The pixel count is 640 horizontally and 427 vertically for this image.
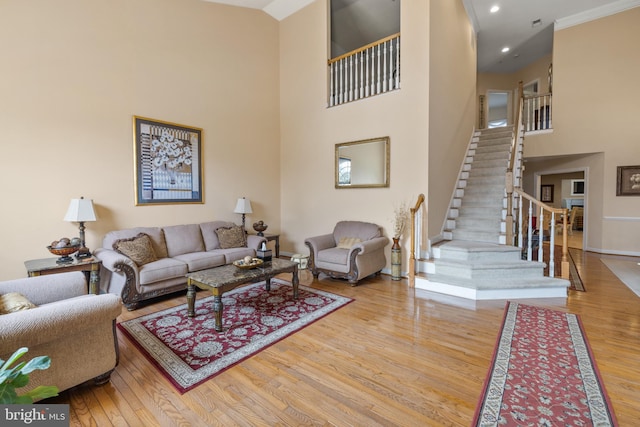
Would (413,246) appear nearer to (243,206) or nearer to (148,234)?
(243,206)

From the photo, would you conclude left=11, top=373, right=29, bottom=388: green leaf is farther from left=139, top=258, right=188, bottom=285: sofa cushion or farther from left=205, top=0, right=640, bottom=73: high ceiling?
left=205, top=0, right=640, bottom=73: high ceiling

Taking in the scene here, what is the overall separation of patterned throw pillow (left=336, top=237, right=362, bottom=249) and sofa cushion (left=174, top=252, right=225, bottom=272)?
6.02 ft

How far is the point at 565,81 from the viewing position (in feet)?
21.4

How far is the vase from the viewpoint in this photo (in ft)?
14.6

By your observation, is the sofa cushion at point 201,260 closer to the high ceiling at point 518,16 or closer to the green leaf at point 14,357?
the green leaf at point 14,357

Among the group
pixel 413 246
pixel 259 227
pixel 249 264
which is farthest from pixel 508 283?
pixel 259 227

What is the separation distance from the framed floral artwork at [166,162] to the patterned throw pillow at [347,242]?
95.8 inches

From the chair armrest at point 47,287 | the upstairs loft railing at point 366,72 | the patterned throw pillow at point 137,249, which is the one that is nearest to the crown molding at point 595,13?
the upstairs loft railing at point 366,72

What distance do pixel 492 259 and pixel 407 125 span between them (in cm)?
232

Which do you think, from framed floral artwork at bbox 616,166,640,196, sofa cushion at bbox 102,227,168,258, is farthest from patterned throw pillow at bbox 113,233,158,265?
framed floral artwork at bbox 616,166,640,196

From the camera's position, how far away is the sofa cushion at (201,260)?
3.79m

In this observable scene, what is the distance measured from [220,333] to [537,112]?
861 centimetres

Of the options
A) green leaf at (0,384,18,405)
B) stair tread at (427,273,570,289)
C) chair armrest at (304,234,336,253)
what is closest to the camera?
green leaf at (0,384,18,405)

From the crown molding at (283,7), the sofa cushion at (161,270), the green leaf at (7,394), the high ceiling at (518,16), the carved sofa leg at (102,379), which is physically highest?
the high ceiling at (518,16)
